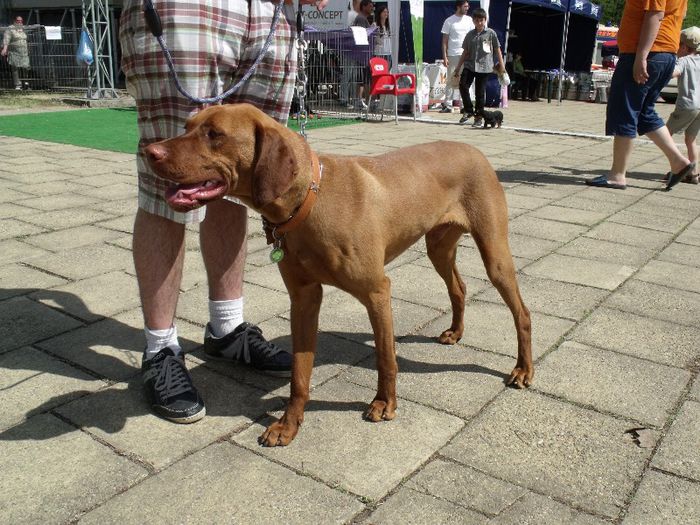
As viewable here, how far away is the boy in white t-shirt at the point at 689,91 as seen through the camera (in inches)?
312

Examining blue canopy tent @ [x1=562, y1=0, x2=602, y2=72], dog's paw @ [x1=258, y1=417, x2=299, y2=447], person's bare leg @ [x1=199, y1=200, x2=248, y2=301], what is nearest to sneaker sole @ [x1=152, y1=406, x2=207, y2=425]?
dog's paw @ [x1=258, y1=417, x2=299, y2=447]

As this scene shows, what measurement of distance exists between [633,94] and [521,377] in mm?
5132

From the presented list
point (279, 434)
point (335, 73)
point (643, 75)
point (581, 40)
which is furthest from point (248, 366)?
point (581, 40)

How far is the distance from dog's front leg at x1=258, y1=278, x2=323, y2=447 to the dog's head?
49 centimetres

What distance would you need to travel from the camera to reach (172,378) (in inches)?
109

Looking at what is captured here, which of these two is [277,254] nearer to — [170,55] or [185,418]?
[185,418]

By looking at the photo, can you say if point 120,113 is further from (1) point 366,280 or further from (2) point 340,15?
(1) point 366,280

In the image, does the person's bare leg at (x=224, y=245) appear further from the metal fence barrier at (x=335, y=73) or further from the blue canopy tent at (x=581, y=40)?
the blue canopy tent at (x=581, y=40)

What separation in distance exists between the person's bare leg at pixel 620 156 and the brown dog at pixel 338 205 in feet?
15.6

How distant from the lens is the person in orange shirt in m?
6.67

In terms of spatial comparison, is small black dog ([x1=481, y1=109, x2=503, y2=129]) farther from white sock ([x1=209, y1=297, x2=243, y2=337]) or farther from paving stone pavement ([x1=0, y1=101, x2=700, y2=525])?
white sock ([x1=209, y1=297, x2=243, y2=337])

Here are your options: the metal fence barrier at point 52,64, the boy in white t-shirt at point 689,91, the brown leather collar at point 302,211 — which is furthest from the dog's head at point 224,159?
the metal fence barrier at point 52,64

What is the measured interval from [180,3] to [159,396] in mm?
1527

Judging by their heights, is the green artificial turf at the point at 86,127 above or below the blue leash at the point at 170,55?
below
